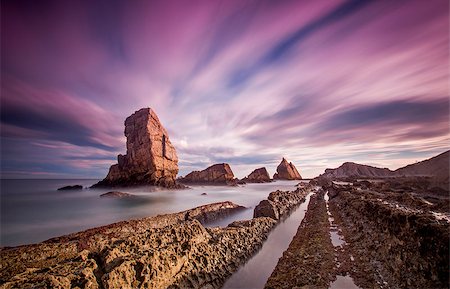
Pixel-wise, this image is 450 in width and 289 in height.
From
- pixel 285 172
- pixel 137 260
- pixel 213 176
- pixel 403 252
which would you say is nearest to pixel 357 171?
pixel 285 172

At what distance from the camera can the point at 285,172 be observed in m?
164

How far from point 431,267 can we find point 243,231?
8.33 metres

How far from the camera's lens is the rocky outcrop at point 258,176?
456 ft

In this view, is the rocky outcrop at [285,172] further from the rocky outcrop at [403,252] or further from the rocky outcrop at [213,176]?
the rocky outcrop at [403,252]

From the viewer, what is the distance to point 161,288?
6.77 m

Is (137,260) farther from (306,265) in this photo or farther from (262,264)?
(306,265)

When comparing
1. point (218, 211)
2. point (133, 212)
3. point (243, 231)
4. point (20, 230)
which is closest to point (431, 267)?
point (243, 231)

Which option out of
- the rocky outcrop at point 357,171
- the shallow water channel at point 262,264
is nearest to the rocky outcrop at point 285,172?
the rocky outcrop at point 357,171

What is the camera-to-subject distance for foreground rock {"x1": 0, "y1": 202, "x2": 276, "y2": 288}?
5555 mm

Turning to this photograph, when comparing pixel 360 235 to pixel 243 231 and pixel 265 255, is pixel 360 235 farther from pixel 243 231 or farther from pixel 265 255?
pixel 243 231

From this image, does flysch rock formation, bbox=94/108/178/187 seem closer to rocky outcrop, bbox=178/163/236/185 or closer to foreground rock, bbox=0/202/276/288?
rocky outcrop, bbox=178/163/236/185

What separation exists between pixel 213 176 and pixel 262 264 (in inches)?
4093

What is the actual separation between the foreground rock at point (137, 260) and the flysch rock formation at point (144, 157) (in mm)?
46835

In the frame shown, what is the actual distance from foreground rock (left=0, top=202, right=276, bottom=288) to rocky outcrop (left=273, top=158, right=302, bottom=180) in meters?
158
